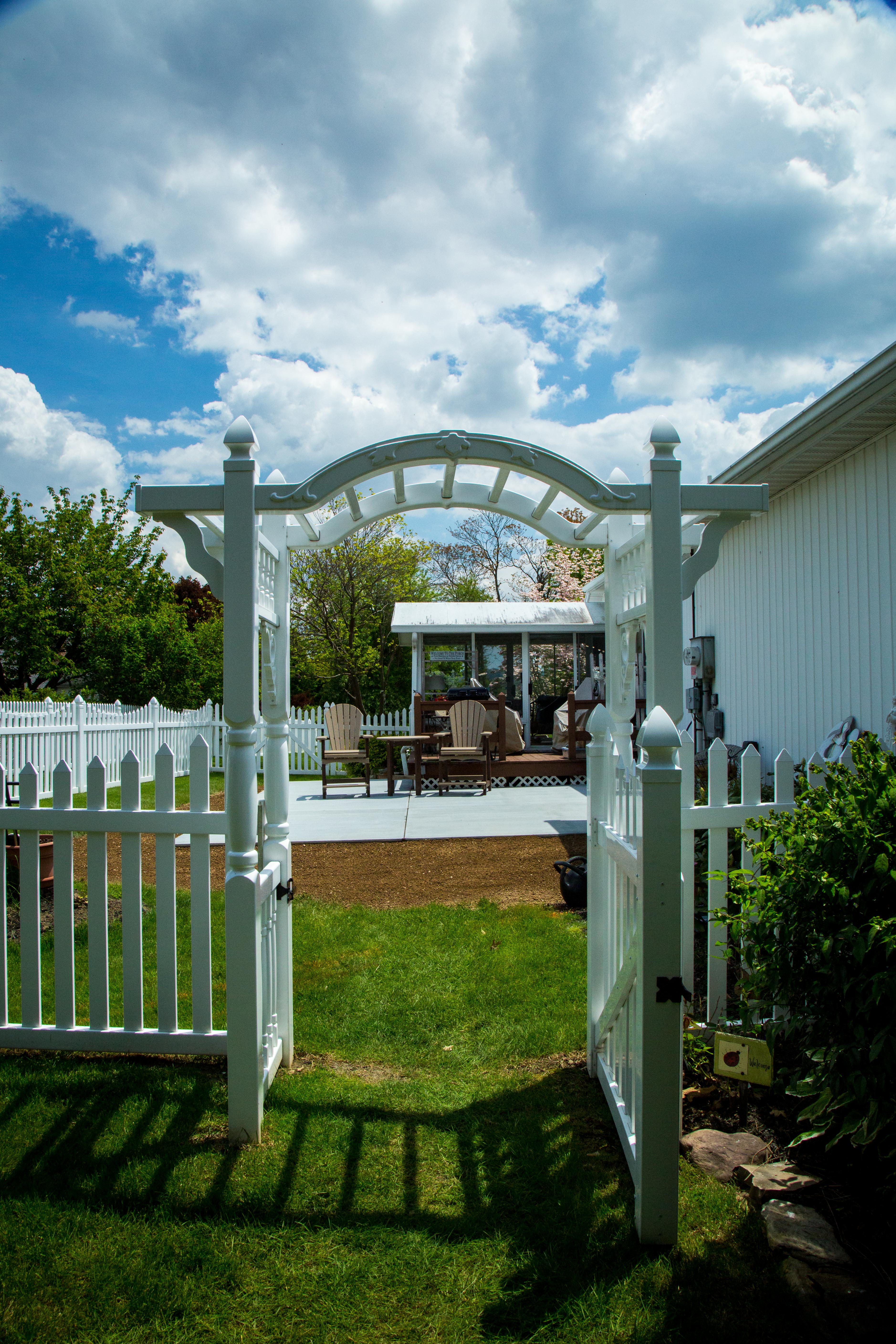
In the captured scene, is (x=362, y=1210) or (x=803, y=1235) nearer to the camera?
(x=803, y=1235)

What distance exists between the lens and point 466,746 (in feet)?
36.6

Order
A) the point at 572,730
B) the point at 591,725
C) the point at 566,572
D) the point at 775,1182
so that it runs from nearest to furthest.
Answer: the point at 775,1182, the point at 591,725, the point at 572,730, the point at 566,572

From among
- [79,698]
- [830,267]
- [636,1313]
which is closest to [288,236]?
[830,267]

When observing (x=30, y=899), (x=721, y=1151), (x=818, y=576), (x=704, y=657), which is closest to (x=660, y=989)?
(x=721, y=1151)

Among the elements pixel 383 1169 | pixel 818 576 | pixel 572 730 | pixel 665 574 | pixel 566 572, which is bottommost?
pixel 383 1169

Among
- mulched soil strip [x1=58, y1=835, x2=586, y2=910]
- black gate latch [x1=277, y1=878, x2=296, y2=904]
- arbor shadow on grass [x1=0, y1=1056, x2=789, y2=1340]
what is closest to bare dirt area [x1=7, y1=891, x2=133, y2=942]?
mulched soil strip [x1=58, y1=835, x2=586, y2=910]

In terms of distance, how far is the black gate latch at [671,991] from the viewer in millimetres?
1927

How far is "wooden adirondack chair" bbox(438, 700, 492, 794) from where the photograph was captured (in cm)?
1071

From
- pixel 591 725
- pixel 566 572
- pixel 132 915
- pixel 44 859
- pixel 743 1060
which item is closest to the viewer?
pixel 743 1060

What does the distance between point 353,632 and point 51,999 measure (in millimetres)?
15154

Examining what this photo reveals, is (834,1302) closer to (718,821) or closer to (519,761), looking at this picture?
(718,821)

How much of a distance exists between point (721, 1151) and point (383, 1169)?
1.07 metres

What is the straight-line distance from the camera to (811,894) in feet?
6.57

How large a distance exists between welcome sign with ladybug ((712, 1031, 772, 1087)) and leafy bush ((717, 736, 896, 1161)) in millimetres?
107
